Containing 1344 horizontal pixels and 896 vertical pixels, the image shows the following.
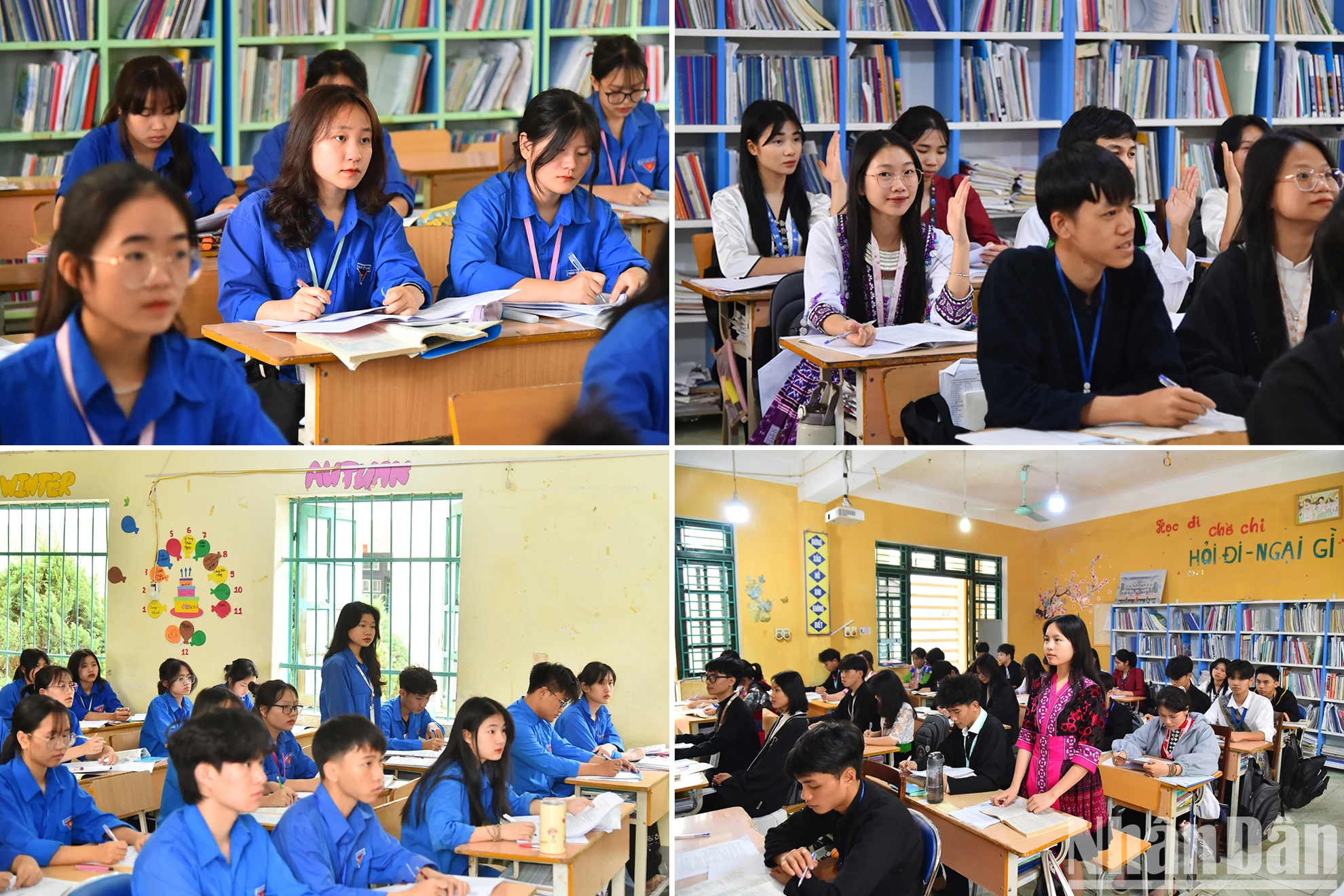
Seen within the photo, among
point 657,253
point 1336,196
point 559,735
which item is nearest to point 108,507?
point 559,735

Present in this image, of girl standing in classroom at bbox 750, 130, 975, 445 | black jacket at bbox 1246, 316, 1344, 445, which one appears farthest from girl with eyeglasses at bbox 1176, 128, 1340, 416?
girl standing in classroom at bbox 750, 130, 975, 445

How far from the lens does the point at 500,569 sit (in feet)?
6.94

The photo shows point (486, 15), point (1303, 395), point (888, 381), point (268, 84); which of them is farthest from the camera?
point (268, 84)

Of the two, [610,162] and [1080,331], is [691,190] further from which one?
[1080,331]

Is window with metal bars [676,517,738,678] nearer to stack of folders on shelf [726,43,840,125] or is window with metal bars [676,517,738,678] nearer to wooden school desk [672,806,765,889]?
wooden school desk [672,806,765,889]

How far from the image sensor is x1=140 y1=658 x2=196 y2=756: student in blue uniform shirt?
188cm

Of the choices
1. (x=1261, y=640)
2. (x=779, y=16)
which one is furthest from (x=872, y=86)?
(x=1261, y=640)

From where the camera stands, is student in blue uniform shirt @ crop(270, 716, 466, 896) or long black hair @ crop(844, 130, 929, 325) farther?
long black hair @ crop(844, 130, 929, 325)

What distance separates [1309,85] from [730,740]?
15.1ft

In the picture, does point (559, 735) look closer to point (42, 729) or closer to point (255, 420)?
point (255, 420)

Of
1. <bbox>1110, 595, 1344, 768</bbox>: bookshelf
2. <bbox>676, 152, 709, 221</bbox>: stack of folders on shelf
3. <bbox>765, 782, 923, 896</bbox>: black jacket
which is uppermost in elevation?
<bbox>676, 152, 709, 221</bbox>: stack of folders on shelf

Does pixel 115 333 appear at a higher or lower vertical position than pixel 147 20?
lower

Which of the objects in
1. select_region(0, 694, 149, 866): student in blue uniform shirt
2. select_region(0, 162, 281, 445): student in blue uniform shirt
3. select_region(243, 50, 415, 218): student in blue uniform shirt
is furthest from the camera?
select_region(243, 50, 415, 218): student in blue uniform shirt

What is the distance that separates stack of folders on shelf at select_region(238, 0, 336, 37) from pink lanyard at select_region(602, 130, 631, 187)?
1691 millimetres
